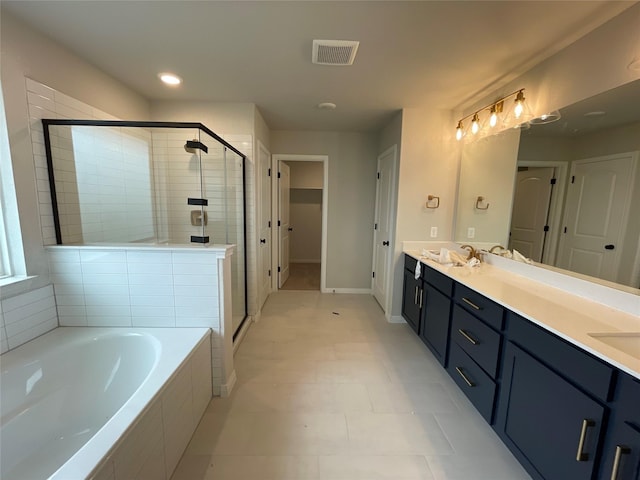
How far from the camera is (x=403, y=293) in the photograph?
2.96 meters

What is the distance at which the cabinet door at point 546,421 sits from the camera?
0.98 metres

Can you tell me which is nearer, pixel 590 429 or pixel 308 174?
pixel 590 429

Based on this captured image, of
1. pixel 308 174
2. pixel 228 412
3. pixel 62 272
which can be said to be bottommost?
pixel 228 412

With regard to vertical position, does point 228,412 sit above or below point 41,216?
below

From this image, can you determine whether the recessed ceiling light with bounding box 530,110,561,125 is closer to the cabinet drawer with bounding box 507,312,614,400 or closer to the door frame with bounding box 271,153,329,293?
the cabinet drawer with bounding box 507,312,614,400

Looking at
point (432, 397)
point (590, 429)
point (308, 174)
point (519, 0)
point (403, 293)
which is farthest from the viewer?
point (308, 174)

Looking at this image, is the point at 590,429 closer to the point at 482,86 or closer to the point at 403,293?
the point at 403,293

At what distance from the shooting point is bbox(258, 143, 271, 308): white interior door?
3.15 metres

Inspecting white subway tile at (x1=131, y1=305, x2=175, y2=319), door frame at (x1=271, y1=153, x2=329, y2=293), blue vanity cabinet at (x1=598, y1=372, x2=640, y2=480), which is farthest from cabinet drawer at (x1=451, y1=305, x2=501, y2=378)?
door frame at (x1=271, y1=153, x2=329, y2=293)

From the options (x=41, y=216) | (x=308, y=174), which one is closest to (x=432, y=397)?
(x=41, y=216)

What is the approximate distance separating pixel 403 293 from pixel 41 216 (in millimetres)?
3157

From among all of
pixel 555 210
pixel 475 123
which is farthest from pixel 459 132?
pixel 555 210

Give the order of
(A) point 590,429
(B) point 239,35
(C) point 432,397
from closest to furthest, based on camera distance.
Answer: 1. (A) point 590,429
2. (B) point 239,35
3. (C) point 432,397

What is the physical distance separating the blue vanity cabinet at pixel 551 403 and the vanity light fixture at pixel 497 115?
1.59 m
